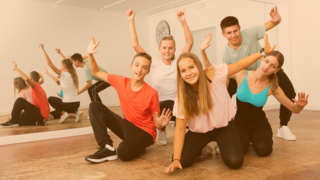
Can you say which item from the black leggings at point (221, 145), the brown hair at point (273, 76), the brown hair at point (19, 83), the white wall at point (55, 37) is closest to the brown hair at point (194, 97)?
the black leggings at point (221, 145)

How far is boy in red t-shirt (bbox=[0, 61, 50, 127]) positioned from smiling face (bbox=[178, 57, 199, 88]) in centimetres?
237

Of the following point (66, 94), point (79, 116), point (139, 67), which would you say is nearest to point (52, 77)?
point (66, 94)

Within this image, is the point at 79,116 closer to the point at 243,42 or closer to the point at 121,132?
the point at 121,132

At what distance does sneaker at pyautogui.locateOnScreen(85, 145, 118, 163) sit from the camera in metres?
2.10

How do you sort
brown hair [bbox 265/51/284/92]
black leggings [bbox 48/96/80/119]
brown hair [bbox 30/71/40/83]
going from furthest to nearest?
1. black leggings [bbox 48/96/80/119]
2. brown hair [bbox 30/71/40/83]
3. brown hair [bbox 265/51/284/92]

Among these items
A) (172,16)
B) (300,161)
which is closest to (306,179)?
(300,161)

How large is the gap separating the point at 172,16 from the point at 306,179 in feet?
11.5

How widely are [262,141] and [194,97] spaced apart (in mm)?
756

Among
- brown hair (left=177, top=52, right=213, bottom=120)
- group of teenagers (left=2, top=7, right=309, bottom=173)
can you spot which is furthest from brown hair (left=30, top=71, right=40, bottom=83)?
brown hair (left=177, top=52, right=213, bottom=120)

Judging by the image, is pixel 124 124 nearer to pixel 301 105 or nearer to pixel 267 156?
pixel 267 156

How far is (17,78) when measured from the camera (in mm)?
3287

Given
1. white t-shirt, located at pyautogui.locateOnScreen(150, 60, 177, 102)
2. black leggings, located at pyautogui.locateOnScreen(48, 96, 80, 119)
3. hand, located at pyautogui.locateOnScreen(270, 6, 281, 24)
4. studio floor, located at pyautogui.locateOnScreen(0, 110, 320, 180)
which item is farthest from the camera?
black leggings, located at pyautogui.locateOnScreen(48, 96, 80, 119)

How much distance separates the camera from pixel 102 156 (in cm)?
214

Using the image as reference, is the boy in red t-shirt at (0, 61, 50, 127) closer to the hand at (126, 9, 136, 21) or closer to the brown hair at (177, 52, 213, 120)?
the hand at (126, 9, 136, 21)
